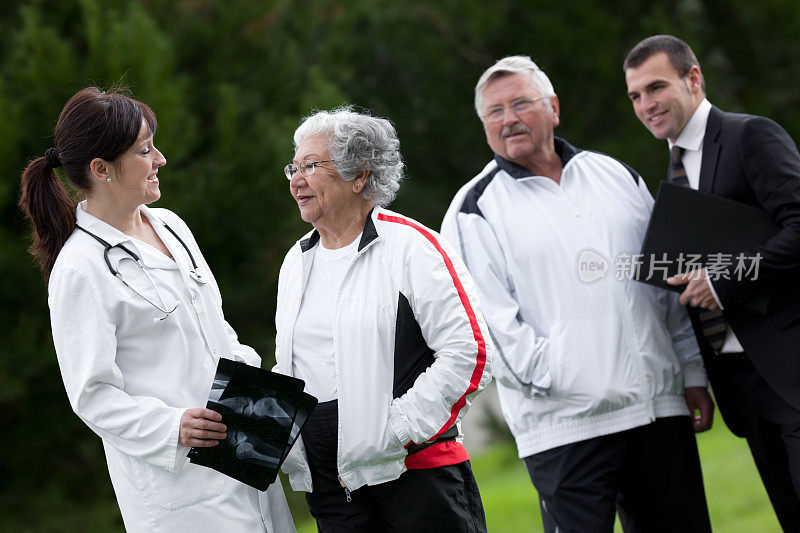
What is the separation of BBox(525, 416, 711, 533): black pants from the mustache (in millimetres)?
1220

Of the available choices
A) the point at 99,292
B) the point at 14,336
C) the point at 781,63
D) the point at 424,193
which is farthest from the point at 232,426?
the point at 781,63

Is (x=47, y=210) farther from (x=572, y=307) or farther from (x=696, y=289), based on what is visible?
(x=696, y=289)

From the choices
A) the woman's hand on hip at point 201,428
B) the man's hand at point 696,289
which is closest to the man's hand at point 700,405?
the man's hand at point 696,289

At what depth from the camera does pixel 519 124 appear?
11.8ft

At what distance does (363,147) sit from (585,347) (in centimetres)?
113

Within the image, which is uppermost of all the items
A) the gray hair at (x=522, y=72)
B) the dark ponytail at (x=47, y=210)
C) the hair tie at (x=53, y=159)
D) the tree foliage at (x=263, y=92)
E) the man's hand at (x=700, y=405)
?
the tree foliage at (x=263, y=92)

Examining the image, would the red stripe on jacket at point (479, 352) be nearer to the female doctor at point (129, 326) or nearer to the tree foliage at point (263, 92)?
the female doctor at point (129, 326)

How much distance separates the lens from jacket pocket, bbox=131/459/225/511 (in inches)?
103

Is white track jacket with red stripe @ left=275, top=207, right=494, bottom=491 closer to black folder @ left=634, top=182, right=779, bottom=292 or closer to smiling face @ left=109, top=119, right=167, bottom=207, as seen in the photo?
smiling face @ left=109, top=119, right=167, bottom=207

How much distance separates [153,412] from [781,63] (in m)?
7.38

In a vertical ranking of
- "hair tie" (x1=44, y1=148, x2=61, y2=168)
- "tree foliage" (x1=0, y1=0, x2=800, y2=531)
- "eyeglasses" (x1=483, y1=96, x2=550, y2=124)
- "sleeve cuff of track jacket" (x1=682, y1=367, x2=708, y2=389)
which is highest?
"tree foliage" (x1=0, y1=0, x2=800, y2=531)

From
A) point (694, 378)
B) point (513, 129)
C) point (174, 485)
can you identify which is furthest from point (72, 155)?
point (694, 378)

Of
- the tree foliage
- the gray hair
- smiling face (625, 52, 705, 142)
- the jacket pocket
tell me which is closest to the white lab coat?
the jacket pocket

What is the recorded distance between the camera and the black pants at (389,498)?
8.98 ft
